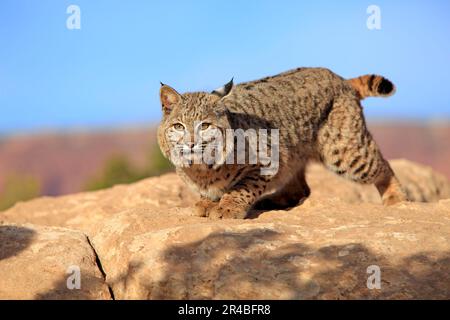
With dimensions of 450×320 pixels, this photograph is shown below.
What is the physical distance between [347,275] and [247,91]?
3.51 m

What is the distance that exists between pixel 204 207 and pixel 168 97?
1282 mm

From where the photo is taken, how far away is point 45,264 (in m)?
5.61

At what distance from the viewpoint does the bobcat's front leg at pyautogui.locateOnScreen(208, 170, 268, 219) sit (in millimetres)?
6488

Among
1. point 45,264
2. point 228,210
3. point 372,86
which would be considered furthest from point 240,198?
point 372,86

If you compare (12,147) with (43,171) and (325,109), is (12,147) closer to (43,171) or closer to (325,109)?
(43,171)

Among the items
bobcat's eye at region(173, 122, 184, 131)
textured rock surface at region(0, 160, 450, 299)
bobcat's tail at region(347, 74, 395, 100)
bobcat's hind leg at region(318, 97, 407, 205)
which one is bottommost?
textured rock surface at region(0, 160, 450, 299)

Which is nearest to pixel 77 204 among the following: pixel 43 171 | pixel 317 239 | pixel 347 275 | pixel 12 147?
pixel 317 239

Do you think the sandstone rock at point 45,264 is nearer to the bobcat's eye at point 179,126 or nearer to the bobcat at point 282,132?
the bobcat at point 282,132

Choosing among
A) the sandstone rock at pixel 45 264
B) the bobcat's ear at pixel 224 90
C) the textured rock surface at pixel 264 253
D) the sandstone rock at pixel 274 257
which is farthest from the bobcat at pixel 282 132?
the sandstone rock at pixel 45 264

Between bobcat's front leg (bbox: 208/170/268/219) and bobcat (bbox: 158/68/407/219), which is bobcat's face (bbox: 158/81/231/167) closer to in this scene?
bobcat (bbox: 158/68/407/219)

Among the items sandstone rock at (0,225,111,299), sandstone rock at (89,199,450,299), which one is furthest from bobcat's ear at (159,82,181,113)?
sandstone rock at (0,225,111,299)

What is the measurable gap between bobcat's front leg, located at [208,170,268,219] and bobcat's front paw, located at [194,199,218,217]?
6cm

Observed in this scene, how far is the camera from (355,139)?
7992 mm

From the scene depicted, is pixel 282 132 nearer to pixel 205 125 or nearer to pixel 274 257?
pixel 205 125
